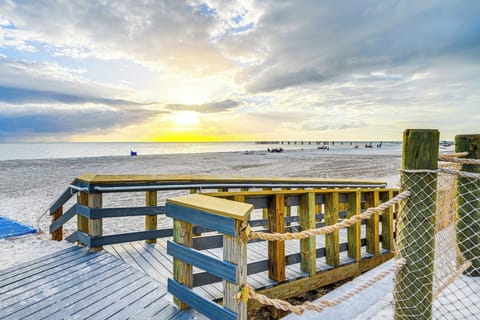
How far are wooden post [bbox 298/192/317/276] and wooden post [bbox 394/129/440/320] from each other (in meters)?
1.37

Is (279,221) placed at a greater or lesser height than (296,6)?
lesser

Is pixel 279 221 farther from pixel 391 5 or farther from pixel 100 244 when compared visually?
pixel 391 5

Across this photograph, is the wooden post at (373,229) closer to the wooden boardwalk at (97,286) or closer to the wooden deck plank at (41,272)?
the wooden boardwalk at (97,286)

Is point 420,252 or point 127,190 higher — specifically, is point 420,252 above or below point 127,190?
below

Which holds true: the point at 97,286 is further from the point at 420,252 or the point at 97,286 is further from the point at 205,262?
the point at 420,252

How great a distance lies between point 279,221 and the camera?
3.07 meters

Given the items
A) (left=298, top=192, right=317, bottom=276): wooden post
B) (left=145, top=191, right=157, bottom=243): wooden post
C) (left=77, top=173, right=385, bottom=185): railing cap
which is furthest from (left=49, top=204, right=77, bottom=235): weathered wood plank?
(left=298, top=192, right=317, bottom=276): wooden post

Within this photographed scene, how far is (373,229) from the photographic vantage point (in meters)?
4.43

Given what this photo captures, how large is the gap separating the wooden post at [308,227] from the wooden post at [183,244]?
68.1 inches

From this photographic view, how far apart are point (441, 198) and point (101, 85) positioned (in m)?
44.3

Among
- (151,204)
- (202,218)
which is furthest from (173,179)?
(202,218)

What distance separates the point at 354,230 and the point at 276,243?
5.49ft

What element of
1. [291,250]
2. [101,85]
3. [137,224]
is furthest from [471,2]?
[101,85]

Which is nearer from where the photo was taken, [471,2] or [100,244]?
[100,244]
